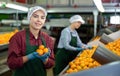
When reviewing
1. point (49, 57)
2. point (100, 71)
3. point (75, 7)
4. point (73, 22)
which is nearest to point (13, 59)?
point (49, 57)

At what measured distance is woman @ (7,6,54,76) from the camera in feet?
8.20

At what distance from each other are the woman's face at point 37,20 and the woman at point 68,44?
2.05 m

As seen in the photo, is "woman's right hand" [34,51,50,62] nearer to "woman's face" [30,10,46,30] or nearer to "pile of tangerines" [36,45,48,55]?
"pile of tangerines" [36,45,48,55]

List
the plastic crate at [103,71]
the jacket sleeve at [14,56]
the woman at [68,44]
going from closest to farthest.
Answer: the plastic crate at [103,71] → the jacket sleeve at [14,56] → the woman at [68,44]

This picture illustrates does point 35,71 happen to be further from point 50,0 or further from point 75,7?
point 50,0

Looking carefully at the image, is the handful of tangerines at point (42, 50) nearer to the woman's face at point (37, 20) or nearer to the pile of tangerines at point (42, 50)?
the pile of tangerines at point (42, 50)

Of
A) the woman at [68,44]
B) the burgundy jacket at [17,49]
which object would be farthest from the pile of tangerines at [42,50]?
the woman at [68,44]

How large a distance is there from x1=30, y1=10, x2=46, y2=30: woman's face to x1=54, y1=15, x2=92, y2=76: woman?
205 centimetres

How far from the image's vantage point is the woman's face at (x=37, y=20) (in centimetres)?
255

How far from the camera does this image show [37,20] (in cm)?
255

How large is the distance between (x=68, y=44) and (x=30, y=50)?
212 cm

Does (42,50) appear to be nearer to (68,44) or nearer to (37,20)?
(37,20)

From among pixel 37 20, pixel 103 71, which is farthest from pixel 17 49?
pixel 103 71

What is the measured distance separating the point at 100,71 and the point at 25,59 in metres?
1.32
